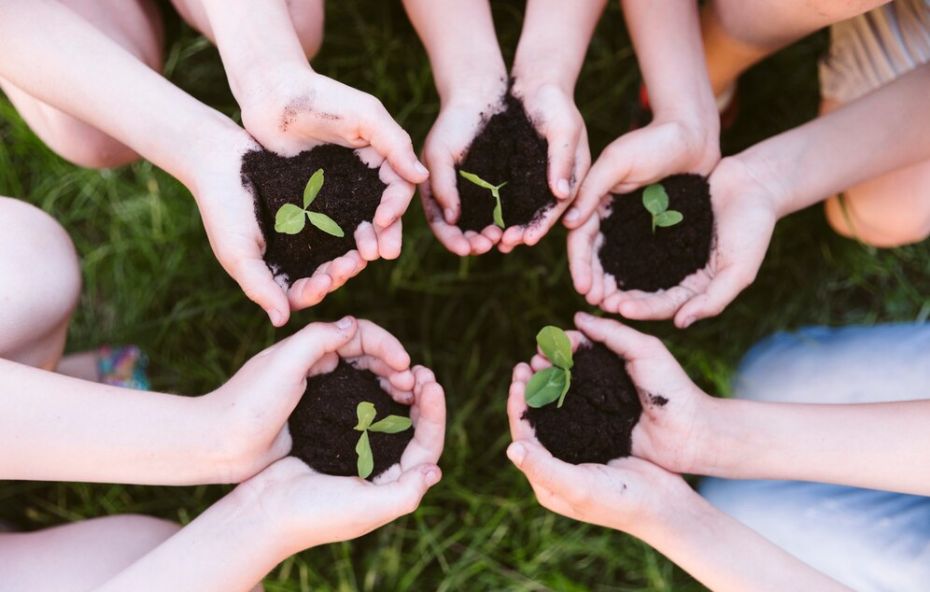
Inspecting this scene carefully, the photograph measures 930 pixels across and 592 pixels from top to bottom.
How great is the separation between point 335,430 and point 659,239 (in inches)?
34.9

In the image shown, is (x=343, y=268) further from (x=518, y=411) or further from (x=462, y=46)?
(x=462, y=46)

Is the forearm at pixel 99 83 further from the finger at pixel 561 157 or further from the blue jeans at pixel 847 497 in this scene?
the blue jeans at pixel 847 497

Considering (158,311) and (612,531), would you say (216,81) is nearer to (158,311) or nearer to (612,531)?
(158,311)

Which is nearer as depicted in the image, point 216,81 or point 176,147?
point 176,147

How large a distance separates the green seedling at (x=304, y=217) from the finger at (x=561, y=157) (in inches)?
19.5

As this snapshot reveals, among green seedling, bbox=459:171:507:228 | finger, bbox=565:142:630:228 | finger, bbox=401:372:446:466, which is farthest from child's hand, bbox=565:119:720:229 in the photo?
finger, bbox=401:372:446:466

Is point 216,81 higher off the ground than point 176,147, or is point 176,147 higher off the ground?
point 216,81

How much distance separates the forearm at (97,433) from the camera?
5.46 feet

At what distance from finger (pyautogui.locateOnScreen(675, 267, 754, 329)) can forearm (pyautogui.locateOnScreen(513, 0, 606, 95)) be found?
58cm

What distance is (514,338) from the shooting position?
2.46 metres

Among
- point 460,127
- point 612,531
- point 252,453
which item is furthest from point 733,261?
point 252,453

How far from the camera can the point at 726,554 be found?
5.69ft

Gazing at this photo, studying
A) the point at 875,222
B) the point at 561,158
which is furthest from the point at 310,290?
the point at 875,222

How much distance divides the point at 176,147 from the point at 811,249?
6.19 feet
